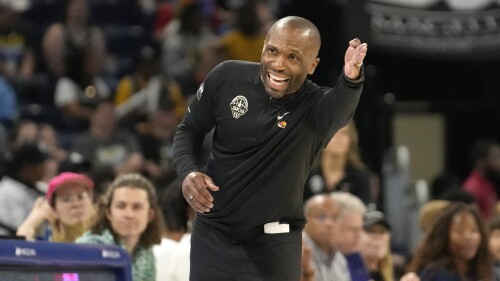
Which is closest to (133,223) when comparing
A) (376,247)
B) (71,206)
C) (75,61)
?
(71,206)

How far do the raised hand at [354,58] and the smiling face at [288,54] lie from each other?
0.92ft

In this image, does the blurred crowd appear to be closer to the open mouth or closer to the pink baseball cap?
the pink baseball cap

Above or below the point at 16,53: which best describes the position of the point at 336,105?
below

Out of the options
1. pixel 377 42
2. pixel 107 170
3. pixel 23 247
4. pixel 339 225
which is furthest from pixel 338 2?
pixel 23 247

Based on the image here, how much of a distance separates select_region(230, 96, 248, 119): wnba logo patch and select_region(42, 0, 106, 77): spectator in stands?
297 inches

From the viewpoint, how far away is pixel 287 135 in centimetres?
546

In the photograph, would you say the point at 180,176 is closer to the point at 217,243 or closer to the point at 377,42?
the point at 217,243

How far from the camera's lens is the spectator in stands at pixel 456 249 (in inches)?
310

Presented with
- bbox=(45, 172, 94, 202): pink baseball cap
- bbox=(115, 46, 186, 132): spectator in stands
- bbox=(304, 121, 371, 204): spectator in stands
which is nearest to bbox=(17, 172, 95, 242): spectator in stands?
bbox=(45, 172, 94, 202): pink baseball cap

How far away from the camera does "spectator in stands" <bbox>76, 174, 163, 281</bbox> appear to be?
7113 mm

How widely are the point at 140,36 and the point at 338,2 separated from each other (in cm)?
247

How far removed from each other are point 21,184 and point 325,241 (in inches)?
93.9

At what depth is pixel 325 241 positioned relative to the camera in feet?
26.4

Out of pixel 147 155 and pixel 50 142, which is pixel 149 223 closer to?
pixel 50 142
